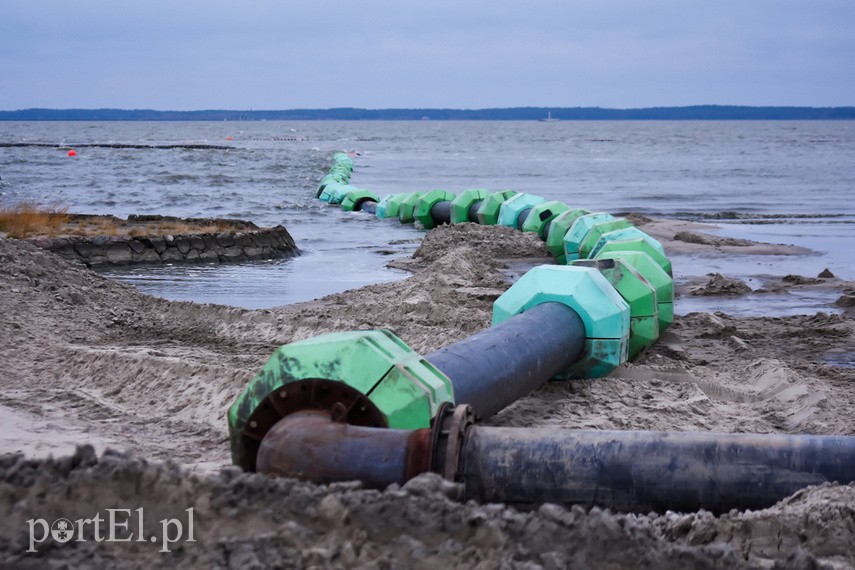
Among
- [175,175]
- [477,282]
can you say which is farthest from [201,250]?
[175,175]

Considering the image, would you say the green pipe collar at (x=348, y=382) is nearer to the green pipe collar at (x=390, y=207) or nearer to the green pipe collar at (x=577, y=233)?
the green pipe collar at (x=577, y=233)

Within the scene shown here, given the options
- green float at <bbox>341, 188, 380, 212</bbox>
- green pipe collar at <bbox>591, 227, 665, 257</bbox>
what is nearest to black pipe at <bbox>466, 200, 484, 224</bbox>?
green float at <bbox>341, 188, 380, 212</bbox>

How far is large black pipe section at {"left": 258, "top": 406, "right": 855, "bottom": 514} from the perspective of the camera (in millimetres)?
3549

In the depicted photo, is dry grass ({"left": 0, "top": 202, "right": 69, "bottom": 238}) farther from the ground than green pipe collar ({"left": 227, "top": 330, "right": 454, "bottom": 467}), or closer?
closer

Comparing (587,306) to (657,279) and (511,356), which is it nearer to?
(511,356)

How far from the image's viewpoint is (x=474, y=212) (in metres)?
17.8

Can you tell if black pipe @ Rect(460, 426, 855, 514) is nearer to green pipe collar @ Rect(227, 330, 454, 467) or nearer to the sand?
the sand

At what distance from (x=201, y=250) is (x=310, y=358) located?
9524 mm

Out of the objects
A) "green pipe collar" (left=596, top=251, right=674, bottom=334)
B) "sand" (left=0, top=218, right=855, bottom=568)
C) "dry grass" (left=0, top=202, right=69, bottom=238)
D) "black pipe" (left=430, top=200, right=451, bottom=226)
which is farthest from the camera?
"black pipe" (left=430, top=200, right=451, bottom=226)

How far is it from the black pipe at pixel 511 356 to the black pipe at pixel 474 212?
11.5 metres

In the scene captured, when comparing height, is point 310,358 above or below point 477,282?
above

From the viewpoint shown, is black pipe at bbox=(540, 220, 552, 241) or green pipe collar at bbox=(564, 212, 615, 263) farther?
black pipe at bbox=(540, 220, 552, 241)

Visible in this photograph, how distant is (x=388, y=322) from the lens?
7.83m

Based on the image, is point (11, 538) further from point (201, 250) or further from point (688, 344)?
point (201, 250)
